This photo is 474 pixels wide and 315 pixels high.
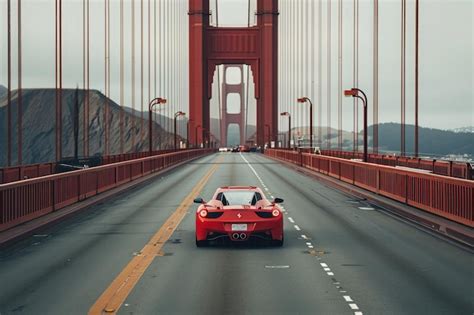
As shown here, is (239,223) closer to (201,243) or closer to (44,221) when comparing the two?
(201,243)

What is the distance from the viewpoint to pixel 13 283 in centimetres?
1022

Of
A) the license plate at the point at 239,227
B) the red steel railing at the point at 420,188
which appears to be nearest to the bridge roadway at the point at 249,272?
the license plate at the point at 239,227

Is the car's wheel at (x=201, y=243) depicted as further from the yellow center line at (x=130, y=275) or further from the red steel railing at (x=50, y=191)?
the red steel railing at (x=50, y=191)

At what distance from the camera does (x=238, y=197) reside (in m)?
14.5

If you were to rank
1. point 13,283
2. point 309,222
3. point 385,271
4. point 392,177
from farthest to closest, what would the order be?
point 392,177, point 309,222, point 385,271, point 13,283

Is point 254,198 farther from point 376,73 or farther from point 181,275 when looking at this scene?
point 376,73

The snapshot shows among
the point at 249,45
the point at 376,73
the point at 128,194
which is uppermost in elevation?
the point at 249,45

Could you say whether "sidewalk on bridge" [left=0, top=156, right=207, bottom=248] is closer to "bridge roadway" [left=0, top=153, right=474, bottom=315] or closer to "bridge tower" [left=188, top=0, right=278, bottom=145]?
"bridge roadway" [left=0, top=153, right=474, bottom=315]

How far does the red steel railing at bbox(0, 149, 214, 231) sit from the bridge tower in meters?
98.0

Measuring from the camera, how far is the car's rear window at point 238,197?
14359mm

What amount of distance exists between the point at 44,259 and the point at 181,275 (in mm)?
2997

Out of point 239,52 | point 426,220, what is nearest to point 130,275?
point 426,220

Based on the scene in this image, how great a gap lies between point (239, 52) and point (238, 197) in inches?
4739

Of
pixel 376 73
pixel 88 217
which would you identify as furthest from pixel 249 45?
pixel 88 217
